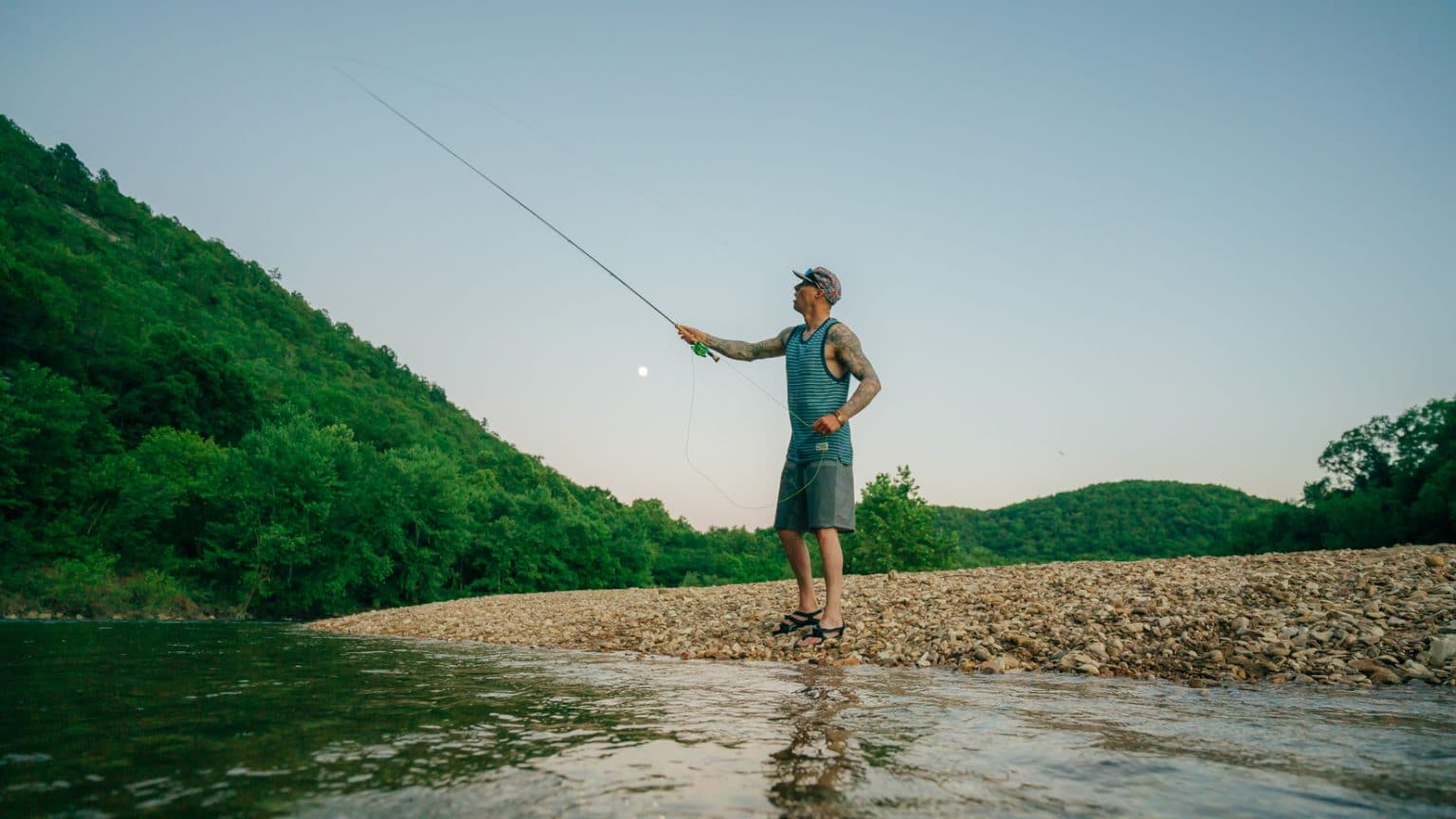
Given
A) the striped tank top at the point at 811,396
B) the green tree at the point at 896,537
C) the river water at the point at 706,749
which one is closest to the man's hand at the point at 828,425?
the striped tank top at the point at 811,396

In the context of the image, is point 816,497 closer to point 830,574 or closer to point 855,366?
point 830,574

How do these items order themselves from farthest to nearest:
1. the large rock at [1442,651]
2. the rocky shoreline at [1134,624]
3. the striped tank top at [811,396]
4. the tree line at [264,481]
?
the tree line at [264,481]
the striped tank top at [811,396]
the rocky shoreline at [1134,624]
the large rock at [1442,651]

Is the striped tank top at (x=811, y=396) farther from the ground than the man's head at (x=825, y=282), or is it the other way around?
the man's head at (x=825, y=282)

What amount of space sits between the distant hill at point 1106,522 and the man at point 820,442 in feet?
217

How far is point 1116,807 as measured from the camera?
1451mm

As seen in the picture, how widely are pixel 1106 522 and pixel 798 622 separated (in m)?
83.8

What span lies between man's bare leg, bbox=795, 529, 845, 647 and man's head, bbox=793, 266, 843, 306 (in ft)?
6.09

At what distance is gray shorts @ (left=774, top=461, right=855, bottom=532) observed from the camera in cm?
544

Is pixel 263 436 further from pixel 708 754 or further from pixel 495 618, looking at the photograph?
pixel 708 754

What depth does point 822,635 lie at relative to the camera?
18.1 ft

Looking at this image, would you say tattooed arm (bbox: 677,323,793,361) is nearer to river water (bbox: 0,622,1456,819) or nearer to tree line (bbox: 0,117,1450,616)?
river water (bbox: 0,622,1456,819)

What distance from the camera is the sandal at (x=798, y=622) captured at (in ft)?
19.2

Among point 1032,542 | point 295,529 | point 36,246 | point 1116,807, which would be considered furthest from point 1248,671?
point 1032,542

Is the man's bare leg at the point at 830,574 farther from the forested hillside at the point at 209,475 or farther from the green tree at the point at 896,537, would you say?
the green tree at the point at 896,537
